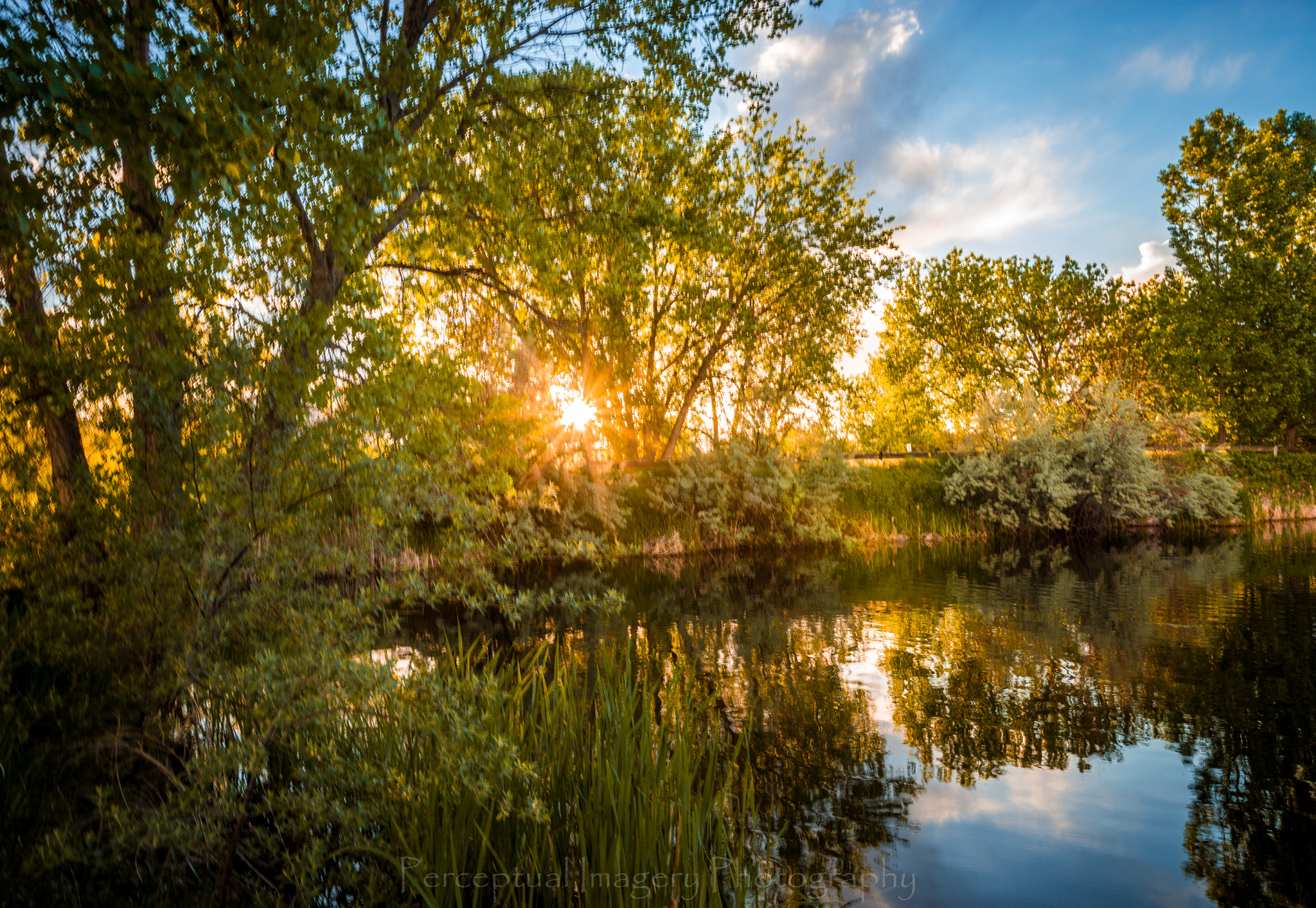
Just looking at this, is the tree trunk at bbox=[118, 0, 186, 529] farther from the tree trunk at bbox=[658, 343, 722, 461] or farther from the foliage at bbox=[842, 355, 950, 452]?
the foliage at bbox=[842, 355, 950, 452]

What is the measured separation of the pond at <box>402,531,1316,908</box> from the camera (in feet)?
15.2

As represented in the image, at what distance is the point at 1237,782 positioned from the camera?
5719 mm

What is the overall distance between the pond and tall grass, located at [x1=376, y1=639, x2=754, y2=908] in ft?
4.03

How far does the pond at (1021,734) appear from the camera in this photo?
183 inches

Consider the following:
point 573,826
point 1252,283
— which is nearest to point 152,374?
point 573,826

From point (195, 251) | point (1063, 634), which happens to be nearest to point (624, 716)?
point (195, 251)

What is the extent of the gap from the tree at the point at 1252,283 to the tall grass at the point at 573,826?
38.0 metres

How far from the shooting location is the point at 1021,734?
6.80 meters

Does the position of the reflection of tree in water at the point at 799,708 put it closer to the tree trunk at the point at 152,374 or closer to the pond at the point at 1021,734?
the pond at the point at 1021,734

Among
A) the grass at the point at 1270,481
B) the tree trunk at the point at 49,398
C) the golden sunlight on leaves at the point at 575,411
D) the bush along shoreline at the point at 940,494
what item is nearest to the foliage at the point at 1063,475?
the bush along shoreline at the point at 940,494

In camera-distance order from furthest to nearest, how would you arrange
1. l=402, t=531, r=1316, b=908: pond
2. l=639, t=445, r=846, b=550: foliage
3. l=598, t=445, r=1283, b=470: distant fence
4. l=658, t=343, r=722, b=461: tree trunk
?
l=658, t=343, r=722, b=461: tree trunk < l=598, t=445, r=1283, b=470: distant fence < l=639, t=445, r=846, b=550: foliage < l=402, t=531, r=1316, b=908: pond

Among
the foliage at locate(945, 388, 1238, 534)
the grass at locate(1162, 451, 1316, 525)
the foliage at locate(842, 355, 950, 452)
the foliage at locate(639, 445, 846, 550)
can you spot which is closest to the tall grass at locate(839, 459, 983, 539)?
the foliage at locate(945, 388, 1238, 534)

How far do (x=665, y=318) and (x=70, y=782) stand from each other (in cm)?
2320

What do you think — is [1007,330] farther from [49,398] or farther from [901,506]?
[49,398]
